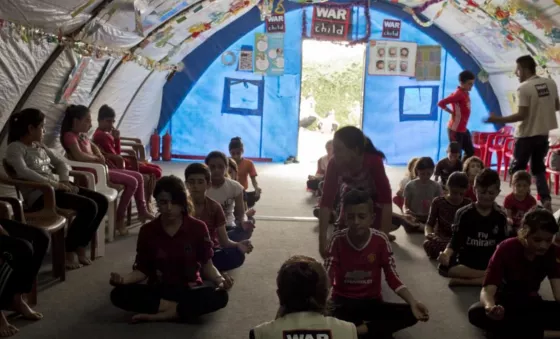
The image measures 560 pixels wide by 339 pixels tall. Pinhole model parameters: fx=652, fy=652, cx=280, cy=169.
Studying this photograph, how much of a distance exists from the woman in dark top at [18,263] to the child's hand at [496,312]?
2.22 m

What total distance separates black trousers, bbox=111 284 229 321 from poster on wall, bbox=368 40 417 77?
922 cm

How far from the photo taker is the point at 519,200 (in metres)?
5.38

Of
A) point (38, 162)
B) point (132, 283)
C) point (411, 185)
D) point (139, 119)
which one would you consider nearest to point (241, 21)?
point (139, 119)

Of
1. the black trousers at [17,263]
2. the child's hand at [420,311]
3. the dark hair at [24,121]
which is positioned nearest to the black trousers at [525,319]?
the child's hand at [420,311]

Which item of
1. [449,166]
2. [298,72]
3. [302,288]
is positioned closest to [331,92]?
Answer: [298,72]

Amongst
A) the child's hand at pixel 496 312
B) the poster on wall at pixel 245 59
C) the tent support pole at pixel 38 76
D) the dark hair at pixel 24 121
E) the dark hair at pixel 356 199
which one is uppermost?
the poster on wall at pixel 245 59

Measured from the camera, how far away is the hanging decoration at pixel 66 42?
188 inches

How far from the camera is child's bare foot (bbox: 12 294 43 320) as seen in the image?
3.42 meters

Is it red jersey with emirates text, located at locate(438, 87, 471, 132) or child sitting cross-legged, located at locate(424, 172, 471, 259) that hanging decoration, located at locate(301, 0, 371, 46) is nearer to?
red jersey with emirates text, located at locate(438, 87, 471, 132)

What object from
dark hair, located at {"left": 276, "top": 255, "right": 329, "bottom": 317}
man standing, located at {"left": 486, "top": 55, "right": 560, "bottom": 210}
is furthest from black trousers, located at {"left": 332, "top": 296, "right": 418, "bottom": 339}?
man standing, located at {"left": 486, "top": 55, "right": 560, "bottom": 210}

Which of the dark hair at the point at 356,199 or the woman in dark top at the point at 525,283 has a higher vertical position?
the dark hair at the point at 356,199

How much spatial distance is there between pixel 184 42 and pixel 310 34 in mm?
2686

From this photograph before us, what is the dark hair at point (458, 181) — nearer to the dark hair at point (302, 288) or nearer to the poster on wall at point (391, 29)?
the dark hair at point (302, 288)

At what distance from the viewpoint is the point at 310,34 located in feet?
39.1
